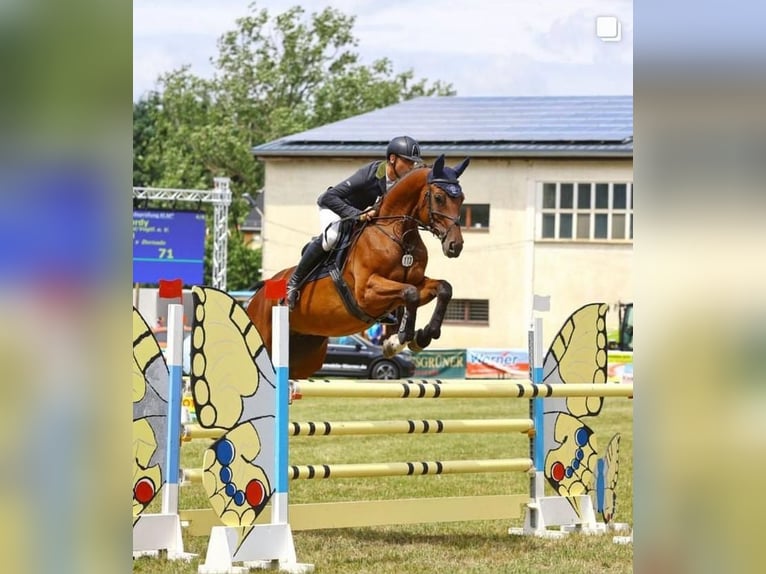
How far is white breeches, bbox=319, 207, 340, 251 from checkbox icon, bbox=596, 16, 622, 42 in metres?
5.41

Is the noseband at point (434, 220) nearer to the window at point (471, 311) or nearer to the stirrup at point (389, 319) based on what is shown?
the stirrup at point (389, 319)

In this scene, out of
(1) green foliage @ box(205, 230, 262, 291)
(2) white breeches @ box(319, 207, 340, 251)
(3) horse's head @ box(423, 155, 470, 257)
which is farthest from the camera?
(1) green foliage @ box(205, 230, 262, 291)

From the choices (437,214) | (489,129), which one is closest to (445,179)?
(437,214)

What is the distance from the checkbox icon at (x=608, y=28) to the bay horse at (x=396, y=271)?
455 cm

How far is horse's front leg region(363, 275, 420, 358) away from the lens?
20.7ft

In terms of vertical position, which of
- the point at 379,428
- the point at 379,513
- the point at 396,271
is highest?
the point at 396,271

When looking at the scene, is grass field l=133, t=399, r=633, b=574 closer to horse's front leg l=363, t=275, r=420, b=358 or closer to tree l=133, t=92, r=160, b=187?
horse's front leg l=363, t=275, r=420, b=358

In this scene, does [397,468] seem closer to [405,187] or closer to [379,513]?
[379,513]

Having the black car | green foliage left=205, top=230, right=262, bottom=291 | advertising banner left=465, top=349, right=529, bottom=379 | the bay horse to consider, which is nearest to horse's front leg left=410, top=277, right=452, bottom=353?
the bay horse

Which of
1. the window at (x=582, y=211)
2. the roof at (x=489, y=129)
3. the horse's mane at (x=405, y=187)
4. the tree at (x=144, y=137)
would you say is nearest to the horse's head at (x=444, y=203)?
the horse's mane at (x=405, y=187)

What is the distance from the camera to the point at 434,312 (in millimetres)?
6242

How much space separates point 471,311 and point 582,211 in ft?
12.5

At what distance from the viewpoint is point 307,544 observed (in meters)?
5.45
